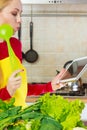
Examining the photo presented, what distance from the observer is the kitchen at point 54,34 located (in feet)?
10.1

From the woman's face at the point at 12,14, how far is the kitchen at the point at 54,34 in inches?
53.5

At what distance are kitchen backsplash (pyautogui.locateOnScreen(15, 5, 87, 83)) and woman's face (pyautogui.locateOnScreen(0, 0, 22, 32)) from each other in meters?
1.36

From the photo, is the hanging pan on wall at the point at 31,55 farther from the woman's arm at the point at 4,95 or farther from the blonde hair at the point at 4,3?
the woman's arm at the point at 4,95

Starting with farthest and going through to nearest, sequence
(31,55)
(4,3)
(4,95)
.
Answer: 1. (31,55)
2. (4,3)
3. (4,95)

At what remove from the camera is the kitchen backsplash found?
10.1ft

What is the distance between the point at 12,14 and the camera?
5.59 ft

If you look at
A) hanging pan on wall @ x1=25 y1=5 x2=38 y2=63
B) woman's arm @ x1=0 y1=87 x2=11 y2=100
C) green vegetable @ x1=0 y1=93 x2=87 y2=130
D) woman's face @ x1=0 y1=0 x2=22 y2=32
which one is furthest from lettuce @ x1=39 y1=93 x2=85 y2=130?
hanging pan on wall @ x1=25 y1=5 x2=38 y2=63

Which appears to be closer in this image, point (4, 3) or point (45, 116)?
point (45, 116)

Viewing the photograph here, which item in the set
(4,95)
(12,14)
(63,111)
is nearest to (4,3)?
(12,14)

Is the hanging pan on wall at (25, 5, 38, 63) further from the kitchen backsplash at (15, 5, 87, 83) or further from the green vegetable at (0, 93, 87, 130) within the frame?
the green vegetable at (0, 93, 87, 130)

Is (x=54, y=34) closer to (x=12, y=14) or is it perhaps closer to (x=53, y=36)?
(x=53, y=36)

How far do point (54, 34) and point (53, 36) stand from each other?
0.02m

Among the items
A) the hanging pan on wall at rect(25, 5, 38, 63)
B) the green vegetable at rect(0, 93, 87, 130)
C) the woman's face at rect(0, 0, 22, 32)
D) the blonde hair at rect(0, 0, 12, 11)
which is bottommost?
the green vegetable at rect(0, 93, 87, 130)

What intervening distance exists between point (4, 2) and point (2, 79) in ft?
1.23
